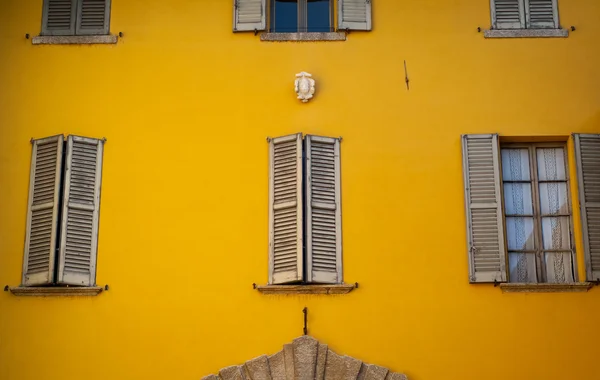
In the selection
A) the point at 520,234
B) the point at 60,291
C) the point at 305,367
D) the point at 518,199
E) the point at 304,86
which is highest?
the point at 304,86

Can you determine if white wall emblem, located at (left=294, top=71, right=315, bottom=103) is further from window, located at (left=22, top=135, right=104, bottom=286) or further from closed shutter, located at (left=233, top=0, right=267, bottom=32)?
window, located at (left=22, top=135, right=104, bottom=286)

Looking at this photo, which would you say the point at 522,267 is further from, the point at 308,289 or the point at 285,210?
the point at 285,210

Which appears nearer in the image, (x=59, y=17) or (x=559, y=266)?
(x=559, y=266)

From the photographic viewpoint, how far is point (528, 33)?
11.0m

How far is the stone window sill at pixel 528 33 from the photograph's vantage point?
11.0m

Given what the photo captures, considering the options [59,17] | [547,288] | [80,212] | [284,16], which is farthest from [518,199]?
[59,17]

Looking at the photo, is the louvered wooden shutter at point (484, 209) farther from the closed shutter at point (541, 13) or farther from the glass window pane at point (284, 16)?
the glass window pane at point (284, 16)

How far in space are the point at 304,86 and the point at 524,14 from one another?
8.64 ft

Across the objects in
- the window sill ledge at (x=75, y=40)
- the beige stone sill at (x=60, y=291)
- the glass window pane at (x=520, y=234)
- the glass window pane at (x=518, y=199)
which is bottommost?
the beige stone sill at (x=60, y=291)

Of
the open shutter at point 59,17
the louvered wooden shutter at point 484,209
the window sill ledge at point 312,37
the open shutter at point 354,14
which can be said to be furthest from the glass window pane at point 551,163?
the open shutter at point 59,17

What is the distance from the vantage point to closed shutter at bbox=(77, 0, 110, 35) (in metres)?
11.2

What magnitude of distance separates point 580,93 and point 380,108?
2.19 m

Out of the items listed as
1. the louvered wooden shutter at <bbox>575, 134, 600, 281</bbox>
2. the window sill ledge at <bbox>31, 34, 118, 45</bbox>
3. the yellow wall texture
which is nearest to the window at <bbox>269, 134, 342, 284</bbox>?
the yellow wall texture

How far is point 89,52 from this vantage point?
11156mm
